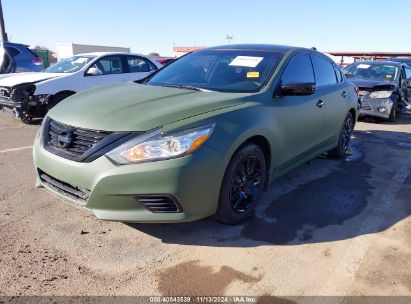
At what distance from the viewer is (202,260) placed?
9.50 ft

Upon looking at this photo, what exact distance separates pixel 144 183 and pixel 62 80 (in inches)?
221

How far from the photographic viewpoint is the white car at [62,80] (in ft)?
23.6

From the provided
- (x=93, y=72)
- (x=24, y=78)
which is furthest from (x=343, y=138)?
(x=24, y=78)

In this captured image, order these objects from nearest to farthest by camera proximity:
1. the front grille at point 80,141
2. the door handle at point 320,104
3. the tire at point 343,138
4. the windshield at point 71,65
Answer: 1. the front grille at point 80,141
2. the door handle at point 320,104
3. the tire at point 343,138
4. the windshield at point 71,65

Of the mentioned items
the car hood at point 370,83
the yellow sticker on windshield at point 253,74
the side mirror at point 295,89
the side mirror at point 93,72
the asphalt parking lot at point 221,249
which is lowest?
the asphalt parking lot at point 221,249

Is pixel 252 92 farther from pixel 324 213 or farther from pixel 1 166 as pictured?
pixel 1 166

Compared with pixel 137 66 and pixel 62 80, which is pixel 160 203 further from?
pixel 137 66

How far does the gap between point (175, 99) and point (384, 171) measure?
3.54 metres

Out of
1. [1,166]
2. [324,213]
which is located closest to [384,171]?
[324,213]

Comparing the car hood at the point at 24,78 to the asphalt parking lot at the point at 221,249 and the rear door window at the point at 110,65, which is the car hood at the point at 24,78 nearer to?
the rear door window at the point at 110,65

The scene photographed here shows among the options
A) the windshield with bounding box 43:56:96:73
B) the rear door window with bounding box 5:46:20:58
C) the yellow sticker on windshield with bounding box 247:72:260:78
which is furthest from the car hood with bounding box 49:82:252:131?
the rear door window with bounding box 5:46:20:58

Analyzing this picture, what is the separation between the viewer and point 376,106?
30.0 feet

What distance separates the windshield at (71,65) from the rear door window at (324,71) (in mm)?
5204

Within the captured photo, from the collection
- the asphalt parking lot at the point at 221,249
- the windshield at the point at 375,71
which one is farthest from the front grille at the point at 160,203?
the windshield at the point at 375,71
